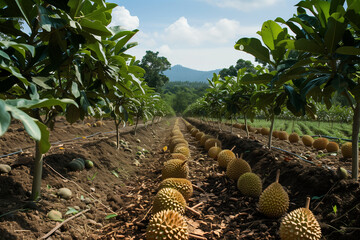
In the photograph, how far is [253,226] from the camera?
232 centimetres

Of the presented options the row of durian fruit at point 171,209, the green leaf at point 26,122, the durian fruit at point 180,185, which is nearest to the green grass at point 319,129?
the row of durian fruit at point 171,209

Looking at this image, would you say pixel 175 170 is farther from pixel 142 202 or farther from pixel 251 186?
pixel 251 186

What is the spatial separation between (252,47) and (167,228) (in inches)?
75.4

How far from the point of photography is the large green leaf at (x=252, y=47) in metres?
2.14

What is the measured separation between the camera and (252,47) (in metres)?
2.18

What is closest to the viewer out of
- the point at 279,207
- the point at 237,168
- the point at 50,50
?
the point at 50,50

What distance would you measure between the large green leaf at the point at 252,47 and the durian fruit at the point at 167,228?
1771 mm

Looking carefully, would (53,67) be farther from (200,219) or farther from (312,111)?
(312,111)

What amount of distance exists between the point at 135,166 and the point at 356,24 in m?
4.93

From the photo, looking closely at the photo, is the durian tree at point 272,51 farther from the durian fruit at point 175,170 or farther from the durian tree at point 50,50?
the durian fruit at point 175,170

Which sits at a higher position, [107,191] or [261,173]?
[261,173]

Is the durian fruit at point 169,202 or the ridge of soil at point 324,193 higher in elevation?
the ridge of soil at point 324,193

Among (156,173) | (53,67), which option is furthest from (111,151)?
(53,67)

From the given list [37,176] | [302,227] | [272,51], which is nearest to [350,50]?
[272,51]
